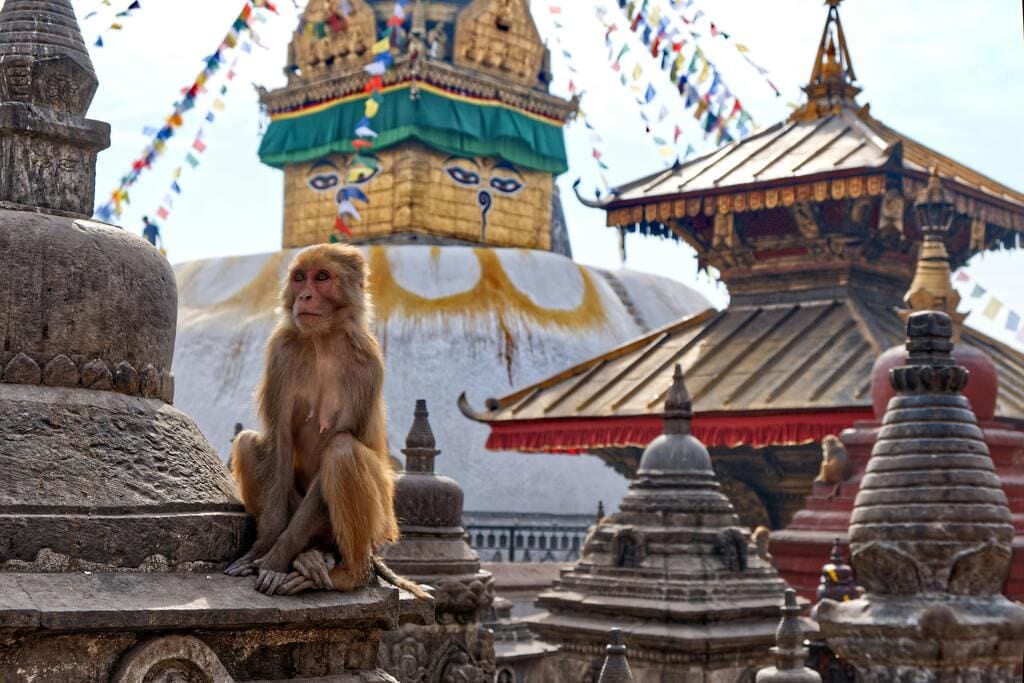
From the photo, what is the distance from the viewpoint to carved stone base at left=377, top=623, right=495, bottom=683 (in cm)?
746

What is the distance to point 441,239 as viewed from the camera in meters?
26.2

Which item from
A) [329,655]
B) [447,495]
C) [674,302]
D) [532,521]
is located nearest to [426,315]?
[532,521]

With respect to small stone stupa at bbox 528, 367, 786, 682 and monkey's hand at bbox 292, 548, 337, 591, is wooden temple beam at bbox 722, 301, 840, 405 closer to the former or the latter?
small stone stupa at bbox 528, 367, 786, 682

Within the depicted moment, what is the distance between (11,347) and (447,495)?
4.98m

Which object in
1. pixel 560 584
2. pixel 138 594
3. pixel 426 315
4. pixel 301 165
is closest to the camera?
pixel 138 594

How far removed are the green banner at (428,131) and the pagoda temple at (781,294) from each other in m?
9.75

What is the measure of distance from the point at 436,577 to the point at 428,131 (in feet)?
60.7

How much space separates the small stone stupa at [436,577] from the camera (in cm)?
751

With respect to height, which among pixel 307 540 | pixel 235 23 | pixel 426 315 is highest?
pixel 235 23

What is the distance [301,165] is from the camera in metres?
27.6

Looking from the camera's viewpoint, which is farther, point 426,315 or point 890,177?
point 426,315

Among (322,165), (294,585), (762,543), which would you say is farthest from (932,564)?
(322,165)

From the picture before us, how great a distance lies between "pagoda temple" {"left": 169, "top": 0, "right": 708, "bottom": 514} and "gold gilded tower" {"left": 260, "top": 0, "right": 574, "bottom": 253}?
0.03 metres

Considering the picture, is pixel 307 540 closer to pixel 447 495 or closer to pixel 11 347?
pixel 11 347
